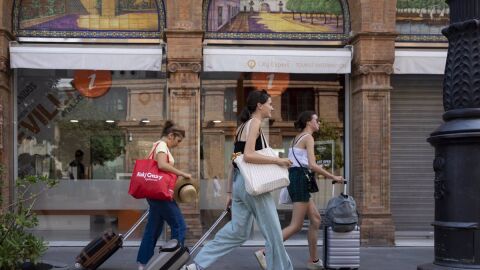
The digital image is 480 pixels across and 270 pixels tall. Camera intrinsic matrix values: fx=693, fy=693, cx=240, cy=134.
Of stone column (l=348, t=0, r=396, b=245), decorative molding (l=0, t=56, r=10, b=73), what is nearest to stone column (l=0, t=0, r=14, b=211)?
decorative molding (l=0, t=56, r=10, b=73)

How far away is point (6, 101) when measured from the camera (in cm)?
1110

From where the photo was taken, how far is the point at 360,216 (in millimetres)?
11164

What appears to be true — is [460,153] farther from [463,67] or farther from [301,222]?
[301,222]

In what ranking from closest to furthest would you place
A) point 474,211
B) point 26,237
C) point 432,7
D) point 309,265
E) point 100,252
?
point 474,211, point 26,237, point 100,252, point 309,265, point 432,7

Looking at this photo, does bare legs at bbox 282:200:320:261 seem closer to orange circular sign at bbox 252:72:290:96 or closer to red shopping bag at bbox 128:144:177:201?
red shopping bag at bbox 128:144:177:201

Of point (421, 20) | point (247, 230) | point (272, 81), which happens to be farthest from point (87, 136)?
point (421, 20)

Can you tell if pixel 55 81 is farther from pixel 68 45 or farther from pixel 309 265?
pixel 309 265

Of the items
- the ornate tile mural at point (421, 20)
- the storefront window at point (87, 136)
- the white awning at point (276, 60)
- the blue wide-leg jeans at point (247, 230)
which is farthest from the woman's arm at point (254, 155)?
the ornate tile mural at point (421, 20)

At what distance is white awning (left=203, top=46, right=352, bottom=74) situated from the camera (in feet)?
36.0

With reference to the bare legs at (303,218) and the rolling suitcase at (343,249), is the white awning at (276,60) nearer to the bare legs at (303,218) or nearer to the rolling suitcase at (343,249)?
the bare legs at (303,218)

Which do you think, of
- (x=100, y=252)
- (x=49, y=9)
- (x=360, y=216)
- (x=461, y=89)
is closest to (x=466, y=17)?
(x=461, y=89)

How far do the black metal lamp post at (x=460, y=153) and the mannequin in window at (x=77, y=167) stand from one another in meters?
7.76

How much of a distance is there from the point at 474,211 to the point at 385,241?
669 cm

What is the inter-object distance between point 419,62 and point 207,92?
351 centimetres
